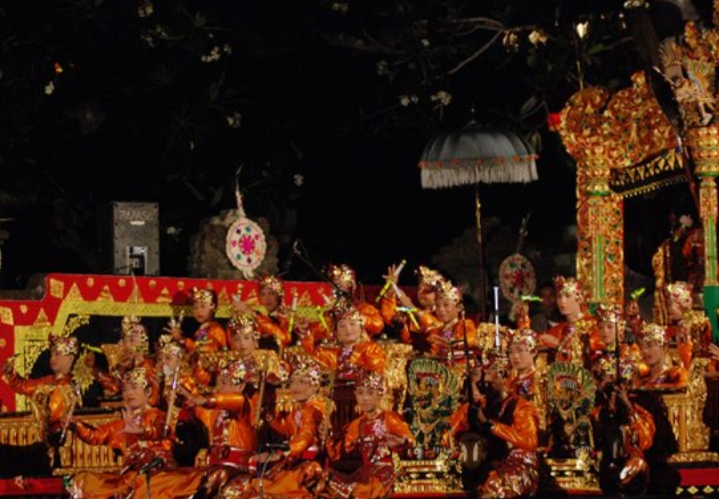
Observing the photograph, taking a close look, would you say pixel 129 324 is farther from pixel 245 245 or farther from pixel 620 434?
pixel 620 434

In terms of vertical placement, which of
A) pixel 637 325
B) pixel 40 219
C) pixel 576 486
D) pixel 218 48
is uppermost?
pixel 218 48

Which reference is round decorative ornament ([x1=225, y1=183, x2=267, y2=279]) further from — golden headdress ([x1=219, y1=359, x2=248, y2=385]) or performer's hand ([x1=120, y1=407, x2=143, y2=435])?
golden headdress ([x1=219, y1=359, x2=248, y2=385])

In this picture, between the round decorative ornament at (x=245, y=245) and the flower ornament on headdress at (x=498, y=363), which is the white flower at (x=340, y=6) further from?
the flower ornament on headdress at (x=498, y=363)

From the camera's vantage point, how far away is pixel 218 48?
27.8 m

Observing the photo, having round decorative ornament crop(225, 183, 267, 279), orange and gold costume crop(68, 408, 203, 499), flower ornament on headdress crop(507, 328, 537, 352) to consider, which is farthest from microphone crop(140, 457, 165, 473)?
round decorative ornament crop(225, 183, 267, 279)

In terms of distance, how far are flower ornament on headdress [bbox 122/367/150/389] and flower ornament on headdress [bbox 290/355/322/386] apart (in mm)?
1223

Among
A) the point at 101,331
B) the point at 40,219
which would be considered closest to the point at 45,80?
the point at 40,219

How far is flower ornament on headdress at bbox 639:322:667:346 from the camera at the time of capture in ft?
68.2

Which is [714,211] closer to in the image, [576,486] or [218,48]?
[576,486]

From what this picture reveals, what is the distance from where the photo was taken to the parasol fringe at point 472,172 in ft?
83.9

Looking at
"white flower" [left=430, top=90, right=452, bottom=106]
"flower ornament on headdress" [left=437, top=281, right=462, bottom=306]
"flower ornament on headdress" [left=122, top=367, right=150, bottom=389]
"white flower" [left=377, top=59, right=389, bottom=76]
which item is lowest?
"flower ornament on headdress" [left=122, top=367, right=150, bottom=389]

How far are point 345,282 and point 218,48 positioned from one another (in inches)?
216

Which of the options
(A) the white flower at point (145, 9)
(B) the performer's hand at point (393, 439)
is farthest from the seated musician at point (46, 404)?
(A) the white flower at point (145, 9)

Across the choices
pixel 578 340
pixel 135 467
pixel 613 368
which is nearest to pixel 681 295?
pixel 578 340
